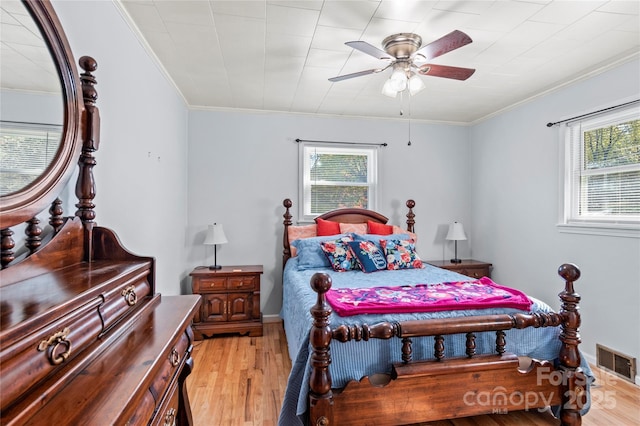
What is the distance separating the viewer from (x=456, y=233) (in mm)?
3990

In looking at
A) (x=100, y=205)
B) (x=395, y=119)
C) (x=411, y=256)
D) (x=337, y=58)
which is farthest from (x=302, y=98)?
(x=100, y=205)

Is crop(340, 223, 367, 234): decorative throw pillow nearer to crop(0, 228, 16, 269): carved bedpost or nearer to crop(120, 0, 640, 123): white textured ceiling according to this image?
crop(120, 0, 640, 123): white textured ceiling

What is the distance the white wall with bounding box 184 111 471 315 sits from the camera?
3781mm

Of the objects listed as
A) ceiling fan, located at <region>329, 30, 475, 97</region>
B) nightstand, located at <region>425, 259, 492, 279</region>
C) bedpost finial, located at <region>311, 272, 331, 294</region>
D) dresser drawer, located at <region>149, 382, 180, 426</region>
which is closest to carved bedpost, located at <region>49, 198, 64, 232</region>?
dresser drawer, located at <region>149, 382, 180, 426</region>

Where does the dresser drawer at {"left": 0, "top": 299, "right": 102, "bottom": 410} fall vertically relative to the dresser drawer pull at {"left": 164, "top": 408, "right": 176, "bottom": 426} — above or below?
above

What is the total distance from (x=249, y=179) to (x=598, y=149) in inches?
135

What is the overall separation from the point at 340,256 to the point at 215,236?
4.44 feet

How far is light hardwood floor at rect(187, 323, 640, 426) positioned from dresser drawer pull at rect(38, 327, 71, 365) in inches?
61.0

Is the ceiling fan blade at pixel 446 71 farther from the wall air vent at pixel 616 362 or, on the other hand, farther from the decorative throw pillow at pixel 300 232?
the wall air vent at pixel 616 362

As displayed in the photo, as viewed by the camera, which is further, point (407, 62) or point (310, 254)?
point (310, 254)

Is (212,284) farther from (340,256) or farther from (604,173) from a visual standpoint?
(604,173)

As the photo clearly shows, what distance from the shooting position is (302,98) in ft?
11.4

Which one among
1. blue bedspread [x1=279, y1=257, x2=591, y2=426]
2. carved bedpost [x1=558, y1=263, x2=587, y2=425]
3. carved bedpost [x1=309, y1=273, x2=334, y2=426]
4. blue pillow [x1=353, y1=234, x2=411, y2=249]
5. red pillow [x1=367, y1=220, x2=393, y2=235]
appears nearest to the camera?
carved bedpost [x1=309, y1=273, x2=334, y2=426]

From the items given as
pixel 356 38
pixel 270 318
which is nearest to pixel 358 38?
pixel 356 38
